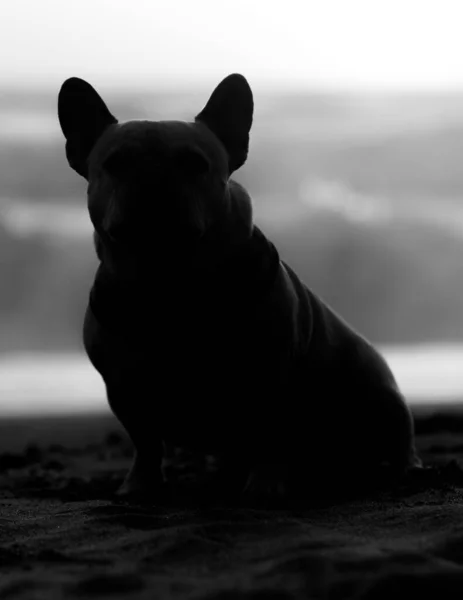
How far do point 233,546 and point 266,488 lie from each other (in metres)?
1.22

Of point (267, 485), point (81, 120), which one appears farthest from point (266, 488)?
point (81, 120)

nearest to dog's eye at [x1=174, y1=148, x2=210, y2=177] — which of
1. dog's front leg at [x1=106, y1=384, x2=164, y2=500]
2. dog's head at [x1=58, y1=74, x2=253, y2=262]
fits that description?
dog's head at [x1=58, y1=74, x2=253, y2=262]

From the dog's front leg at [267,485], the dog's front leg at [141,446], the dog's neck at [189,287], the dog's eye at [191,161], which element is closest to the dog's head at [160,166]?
the dog's eye at [191,161]

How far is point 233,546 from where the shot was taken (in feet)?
11.6

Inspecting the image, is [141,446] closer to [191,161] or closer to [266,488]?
[266,488]

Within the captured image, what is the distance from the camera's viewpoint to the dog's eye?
423 centimetres

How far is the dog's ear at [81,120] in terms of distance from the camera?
4.69 meters

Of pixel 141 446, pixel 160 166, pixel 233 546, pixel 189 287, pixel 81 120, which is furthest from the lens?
pixel 141 446

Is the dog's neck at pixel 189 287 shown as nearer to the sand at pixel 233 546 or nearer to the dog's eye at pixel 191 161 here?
the dog's eye at pixel 191 161

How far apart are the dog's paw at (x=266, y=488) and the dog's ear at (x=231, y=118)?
1356 mm

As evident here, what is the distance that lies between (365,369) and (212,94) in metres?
1.57

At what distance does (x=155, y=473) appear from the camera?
5211mm

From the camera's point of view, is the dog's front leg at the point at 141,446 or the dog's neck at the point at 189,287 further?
the dog's front leg at the point at 141,446

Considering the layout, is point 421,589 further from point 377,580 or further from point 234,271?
point 234,271
